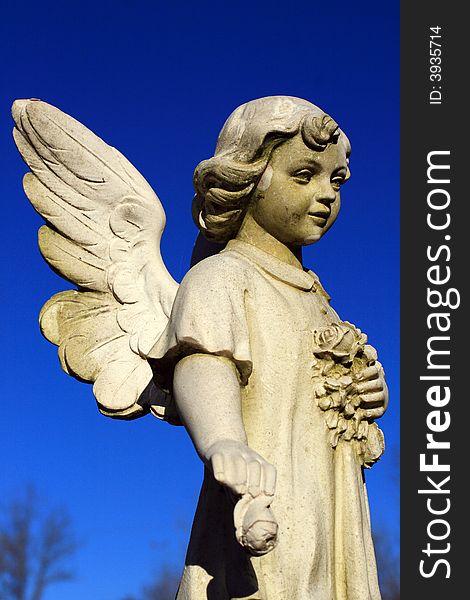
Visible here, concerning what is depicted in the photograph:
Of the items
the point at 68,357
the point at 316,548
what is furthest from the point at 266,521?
the point at 68,357

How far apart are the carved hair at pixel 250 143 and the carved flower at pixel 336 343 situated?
0.65 m

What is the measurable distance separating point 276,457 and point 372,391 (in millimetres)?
582

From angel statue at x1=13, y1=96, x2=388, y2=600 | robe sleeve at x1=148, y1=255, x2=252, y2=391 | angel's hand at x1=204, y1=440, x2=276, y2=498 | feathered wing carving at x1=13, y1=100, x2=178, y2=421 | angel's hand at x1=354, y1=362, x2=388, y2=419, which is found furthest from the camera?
feathered wing carving at x1=13, y1=100, x2=178, y2=421

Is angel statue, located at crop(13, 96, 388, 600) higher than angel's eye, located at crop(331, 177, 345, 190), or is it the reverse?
angel's eye, located at crop(331, 177, 345, 190)

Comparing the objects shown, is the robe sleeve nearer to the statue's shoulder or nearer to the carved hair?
the statue's shoulder

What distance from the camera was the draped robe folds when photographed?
14.4 ft

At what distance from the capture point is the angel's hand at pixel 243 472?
3.88 m

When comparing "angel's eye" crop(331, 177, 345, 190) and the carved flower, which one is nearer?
the carved flower

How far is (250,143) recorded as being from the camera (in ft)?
16.0

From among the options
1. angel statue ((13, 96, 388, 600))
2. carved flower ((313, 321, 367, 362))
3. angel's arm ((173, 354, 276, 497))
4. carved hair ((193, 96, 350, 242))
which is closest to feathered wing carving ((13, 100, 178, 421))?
angel statue ((13, 96, 388, 600))

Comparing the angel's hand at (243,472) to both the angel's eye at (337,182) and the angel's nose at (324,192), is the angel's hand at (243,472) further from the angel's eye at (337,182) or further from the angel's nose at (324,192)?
the angel's eye at (337,182)

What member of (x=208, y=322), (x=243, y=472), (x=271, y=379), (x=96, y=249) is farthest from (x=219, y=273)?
(x=96, y=249)

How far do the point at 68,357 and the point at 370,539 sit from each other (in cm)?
191

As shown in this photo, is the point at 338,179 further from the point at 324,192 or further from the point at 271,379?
the point at 271,379
